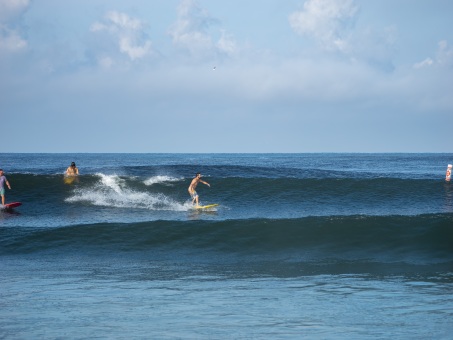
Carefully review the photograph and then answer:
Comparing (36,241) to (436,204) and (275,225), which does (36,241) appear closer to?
(275,225)

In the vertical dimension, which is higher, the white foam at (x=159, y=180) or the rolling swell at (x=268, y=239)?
the white foam at (x=159, y=180)

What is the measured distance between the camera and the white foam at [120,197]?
102 feet

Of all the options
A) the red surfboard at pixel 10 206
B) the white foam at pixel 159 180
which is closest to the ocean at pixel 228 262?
the white foam at pixel 159 180

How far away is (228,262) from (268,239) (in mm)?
3104

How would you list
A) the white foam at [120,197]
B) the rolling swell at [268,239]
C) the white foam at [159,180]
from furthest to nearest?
1. the white foam at [159,180]
2. the white foam at [120,197]
3. the rolling swell at [268,239]

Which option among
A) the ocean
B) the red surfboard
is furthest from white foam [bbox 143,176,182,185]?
the red surfboard

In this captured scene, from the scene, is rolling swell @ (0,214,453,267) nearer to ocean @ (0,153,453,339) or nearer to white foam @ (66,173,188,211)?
ocean @ (0,153,453,339)

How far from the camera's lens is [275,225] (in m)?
22.0

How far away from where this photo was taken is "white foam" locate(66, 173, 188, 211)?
31.0 metres

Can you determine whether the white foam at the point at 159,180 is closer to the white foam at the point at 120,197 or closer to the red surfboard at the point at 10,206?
the white foam at the point at 120,197

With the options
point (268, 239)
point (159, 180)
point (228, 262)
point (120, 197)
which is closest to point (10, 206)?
point (120, 197)

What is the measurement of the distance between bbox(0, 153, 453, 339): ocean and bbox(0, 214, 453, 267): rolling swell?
6cm

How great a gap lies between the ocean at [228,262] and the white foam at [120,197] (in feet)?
0.37

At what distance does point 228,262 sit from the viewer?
17.8 m
